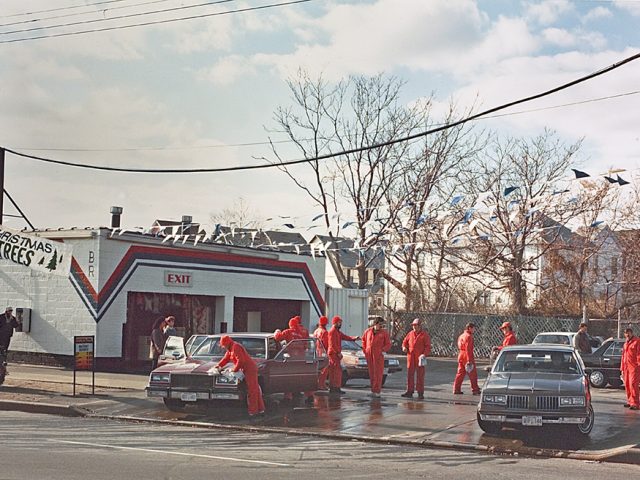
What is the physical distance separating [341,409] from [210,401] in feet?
9.23

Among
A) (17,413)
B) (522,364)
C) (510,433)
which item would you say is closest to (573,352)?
(522,364)

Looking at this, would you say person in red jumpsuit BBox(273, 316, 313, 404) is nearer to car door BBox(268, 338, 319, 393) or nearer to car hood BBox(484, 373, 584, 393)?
car door BBox(268, 338, 319, 393)

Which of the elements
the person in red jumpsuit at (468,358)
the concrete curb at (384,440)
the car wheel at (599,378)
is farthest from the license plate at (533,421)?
the car wheel at (599,378)

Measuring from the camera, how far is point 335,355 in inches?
771

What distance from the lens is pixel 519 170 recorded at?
1635 inches

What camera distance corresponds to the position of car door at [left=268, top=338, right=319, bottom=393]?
16797 mm

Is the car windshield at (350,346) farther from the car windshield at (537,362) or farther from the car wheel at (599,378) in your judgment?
the car windshield at (537,362)

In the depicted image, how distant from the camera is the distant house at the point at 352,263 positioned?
3917 cm

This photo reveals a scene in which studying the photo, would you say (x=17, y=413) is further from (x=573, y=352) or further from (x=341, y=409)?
(x=573, y=352)

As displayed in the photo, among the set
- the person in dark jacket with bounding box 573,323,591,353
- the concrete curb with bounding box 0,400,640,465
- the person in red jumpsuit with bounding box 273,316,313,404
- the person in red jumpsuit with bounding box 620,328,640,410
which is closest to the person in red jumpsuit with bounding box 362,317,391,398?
the person in red jumpsuit with bounding box 273,316,313,404

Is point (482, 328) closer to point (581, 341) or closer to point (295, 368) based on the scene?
point (581, 341)

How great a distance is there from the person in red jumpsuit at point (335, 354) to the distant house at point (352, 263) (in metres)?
9.22

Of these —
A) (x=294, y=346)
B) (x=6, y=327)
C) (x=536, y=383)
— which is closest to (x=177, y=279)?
(x=6, y=327)

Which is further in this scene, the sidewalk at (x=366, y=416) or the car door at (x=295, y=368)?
the car door at (x=295, y=368)
